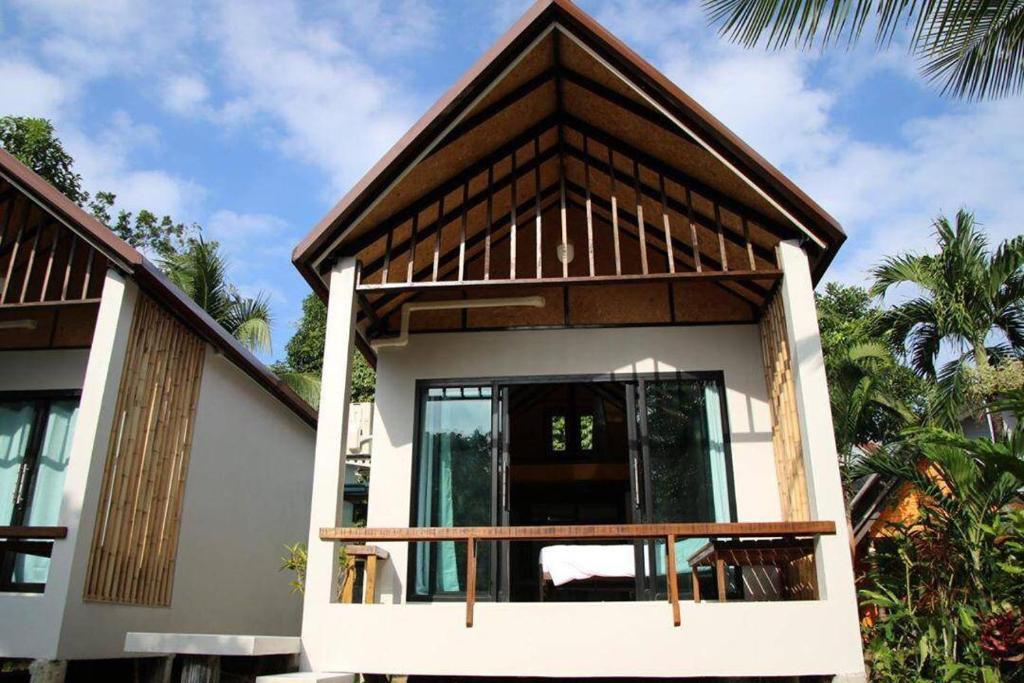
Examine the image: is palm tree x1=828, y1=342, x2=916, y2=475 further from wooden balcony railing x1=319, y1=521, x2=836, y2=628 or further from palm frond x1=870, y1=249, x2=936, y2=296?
wooden balcony railing x1=319, y1=521, x2=836, y2=628

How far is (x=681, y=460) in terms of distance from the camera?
285 inches

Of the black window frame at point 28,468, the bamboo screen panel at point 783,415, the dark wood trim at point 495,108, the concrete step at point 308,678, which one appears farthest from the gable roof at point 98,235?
the bamboo screen panel at point 783,415

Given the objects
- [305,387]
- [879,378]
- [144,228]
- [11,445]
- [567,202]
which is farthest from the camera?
[144,228]

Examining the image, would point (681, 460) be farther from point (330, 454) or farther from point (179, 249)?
point (179, 249)

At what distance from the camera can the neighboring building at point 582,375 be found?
5168mm

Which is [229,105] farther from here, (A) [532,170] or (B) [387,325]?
(A) [532,170]

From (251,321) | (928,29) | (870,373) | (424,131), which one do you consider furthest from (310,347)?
(928,29)

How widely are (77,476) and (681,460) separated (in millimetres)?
4871

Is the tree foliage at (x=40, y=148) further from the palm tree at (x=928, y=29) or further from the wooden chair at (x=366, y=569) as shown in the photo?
the palm tree at (x=928, y=29)

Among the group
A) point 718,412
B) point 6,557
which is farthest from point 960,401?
point 6,557

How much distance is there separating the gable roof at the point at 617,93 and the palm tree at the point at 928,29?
0.66 metres

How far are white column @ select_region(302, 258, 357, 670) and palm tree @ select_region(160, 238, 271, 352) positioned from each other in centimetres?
1070

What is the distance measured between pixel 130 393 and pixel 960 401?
35.9 ft

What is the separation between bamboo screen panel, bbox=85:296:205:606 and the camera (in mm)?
6531
